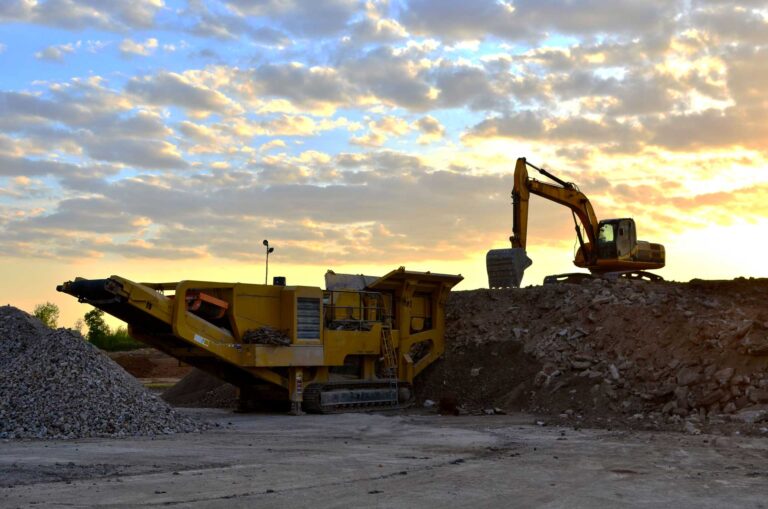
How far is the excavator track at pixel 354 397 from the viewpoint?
20953 mm

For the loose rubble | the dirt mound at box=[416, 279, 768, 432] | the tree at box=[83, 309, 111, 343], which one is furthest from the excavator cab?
the tree at box=[83, 309, 111, 343]

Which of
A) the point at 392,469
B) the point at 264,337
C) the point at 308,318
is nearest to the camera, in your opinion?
the point at 392,469

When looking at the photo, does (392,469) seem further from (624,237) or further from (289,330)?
(624,237)

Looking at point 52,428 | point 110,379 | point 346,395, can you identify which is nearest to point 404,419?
point 346,395

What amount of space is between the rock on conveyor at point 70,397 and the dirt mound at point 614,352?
8515mm

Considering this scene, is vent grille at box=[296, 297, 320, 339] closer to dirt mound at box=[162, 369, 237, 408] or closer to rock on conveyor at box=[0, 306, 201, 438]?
rock on conveyor at box=[0, 306, 201, 438]

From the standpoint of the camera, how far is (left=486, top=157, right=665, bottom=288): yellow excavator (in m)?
30.6

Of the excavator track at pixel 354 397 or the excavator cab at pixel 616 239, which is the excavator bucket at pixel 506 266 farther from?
the excavator track at pixel 354 397

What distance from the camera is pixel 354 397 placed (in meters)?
21.8

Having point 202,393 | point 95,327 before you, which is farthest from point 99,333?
point 202,393

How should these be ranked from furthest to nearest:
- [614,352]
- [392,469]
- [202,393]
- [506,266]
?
1. [506,266]
2. [202,393]
3. [614,352]
4. [392,469]

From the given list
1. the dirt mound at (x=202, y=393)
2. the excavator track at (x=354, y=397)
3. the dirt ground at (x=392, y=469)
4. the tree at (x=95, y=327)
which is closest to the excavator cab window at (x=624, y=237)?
the excavator track at (x=354, y=397)

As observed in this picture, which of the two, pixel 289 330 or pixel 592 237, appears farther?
pixel 592 237

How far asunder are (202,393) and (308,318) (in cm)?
654
